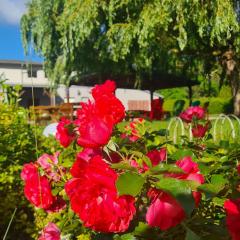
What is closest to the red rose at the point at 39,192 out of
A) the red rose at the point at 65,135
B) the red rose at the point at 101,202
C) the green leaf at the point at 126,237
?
the red rose at the point at 65,135

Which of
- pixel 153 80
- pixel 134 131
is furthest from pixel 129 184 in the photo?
pixel 153 80

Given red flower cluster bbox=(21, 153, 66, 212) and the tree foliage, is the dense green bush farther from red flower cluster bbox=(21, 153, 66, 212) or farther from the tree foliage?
the tree foliage

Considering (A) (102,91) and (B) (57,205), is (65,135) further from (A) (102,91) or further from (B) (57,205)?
(A) (102,91)

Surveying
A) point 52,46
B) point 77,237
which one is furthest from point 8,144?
point 52,46

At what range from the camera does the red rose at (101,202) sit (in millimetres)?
826

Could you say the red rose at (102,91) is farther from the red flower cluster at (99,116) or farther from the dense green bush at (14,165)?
the dense green bush at (14,165)

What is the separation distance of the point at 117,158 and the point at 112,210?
0.32 metres

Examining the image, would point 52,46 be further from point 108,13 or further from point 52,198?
point 52,198

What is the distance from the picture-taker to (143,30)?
408 inches

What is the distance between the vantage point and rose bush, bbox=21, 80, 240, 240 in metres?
0.79

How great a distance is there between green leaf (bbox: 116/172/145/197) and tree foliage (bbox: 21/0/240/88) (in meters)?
8.71

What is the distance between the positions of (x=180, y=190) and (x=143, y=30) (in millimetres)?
9827

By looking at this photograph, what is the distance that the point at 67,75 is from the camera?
2023 cm

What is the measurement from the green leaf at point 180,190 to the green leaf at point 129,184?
0.04 metres
